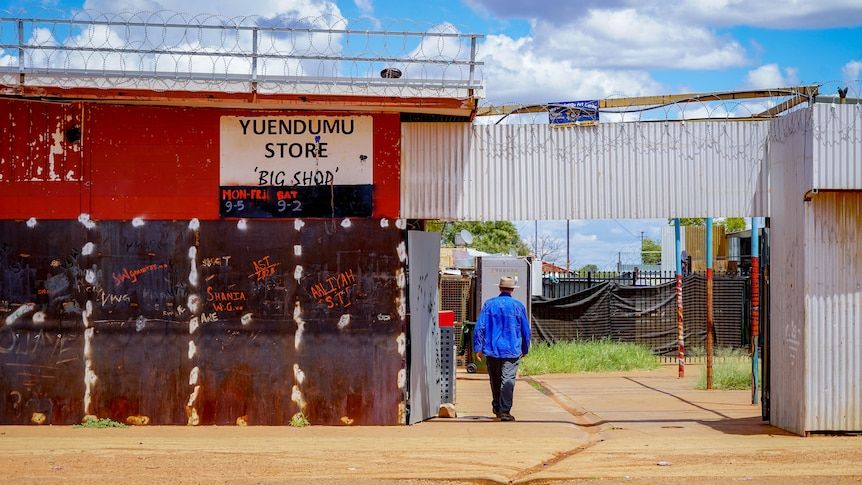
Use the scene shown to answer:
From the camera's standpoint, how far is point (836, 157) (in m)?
10.8

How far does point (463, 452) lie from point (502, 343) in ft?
9.14

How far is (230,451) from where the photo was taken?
10.1 meters

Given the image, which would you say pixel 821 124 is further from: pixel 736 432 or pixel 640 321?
pixel 640 321

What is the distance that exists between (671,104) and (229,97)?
17.1 ft

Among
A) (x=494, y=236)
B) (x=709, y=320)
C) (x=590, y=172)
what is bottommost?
(x=709, y=320)

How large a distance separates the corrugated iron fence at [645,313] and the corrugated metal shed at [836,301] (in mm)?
12436

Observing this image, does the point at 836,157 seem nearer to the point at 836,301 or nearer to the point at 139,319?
the point at 836,301

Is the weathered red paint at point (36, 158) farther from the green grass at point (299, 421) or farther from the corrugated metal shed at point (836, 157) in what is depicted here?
the corrugated metal shed at point (836, 157)

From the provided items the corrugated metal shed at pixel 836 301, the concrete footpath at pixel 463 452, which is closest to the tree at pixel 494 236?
the concrete footpath at pixel 463 452

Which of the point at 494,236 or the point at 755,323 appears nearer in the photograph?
the point at 755,323

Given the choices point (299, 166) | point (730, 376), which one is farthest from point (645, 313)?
point (299, 166)

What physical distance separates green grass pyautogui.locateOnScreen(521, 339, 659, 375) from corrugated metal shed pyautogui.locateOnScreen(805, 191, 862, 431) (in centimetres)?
937

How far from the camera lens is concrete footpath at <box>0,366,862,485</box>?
880 centimetres

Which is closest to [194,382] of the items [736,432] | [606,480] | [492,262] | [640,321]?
[606,480]
